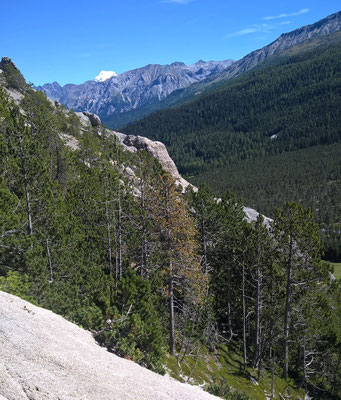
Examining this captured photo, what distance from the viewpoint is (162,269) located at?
26.4 m

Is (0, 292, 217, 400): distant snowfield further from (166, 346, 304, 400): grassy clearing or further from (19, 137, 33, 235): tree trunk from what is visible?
(166, 346, 304, 400): grassy clearing

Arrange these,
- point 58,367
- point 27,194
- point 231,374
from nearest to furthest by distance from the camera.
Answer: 1. point 58,367
2. point 27,194
3. point 231,374

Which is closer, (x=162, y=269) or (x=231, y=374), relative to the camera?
(x=162, y=269)

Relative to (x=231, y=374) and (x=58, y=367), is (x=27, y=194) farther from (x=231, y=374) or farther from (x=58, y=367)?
(x=231, y=374)

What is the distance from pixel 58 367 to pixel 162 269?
1524 centimetres

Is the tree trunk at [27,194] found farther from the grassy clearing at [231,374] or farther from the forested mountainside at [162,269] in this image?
the grassy clearing at [231,374]

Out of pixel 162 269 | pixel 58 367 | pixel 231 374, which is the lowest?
pixel 231 374

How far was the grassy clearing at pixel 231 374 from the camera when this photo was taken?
81.5ft

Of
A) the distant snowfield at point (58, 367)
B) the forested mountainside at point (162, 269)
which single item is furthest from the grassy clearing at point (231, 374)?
the distant snowfield at point (58, 367)

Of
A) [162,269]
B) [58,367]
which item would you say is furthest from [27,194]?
[58,367]

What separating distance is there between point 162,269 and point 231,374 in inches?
494

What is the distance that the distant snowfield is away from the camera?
1007 centimetres

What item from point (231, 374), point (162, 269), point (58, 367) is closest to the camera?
point (58, 367)

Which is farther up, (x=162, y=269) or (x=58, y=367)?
(x=58, y=367)
